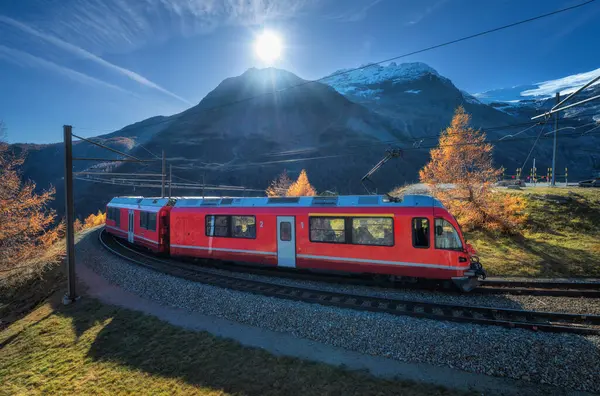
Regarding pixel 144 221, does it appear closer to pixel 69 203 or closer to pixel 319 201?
pixel 69 203

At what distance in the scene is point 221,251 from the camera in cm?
1516

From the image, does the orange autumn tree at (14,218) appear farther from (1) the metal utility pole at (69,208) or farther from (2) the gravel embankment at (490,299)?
(2) the gravel embankment at (490,299)

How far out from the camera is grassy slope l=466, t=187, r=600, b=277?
588 inches

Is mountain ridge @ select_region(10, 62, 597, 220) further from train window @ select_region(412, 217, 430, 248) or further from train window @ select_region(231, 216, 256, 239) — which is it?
train window @ select_region(412, 217, 430, 248)

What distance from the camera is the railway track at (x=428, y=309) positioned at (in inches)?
323

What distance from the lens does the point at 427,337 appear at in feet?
25.1

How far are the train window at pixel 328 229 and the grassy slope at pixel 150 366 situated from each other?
5.69 meters

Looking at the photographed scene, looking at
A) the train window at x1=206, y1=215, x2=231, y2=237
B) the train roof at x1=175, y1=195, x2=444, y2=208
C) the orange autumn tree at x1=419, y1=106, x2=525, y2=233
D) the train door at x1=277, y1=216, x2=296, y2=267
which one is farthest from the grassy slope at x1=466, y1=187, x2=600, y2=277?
the train window at x1=206, y1=215, x2=231, y2=237

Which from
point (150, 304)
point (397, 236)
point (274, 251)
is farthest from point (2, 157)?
point (397, 236)

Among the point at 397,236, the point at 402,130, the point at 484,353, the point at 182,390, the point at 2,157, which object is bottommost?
the point at 182,390

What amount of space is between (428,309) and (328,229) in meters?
4.78

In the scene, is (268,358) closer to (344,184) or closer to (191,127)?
(344,184)

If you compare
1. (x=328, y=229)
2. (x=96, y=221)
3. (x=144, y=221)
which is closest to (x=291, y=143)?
(x=96, y=221)

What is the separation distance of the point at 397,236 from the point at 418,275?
1.59 m
